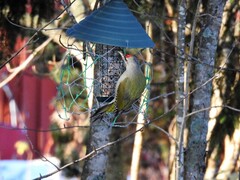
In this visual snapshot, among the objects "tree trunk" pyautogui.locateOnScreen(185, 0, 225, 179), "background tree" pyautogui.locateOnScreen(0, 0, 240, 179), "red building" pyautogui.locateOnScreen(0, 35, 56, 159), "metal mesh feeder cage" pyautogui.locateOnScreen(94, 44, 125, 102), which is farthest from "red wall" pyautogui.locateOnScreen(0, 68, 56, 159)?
"metal mesh feeder cage" pyautogui.locateOnScreen(94, 44, 125, 102)

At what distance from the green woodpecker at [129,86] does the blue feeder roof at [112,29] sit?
0.17 m

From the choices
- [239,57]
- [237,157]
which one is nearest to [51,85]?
[237,157]

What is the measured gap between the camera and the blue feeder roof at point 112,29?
3.86 meters

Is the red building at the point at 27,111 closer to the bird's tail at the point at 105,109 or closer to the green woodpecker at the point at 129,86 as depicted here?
the bird's tail at the point at 105,109

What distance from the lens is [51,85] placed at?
11.1m

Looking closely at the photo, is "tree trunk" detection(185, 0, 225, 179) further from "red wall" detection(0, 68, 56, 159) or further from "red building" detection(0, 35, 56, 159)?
"red wall" detection(0, 68, 56, 159)

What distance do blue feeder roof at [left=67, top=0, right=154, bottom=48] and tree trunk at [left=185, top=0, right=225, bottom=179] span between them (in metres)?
0.83

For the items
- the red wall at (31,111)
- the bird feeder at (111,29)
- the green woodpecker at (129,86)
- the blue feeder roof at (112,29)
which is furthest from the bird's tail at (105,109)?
the red wall at (31,111)

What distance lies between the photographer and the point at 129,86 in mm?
4016

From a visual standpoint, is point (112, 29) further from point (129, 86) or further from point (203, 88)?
point (203, 88)

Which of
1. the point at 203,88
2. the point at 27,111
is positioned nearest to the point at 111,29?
the point at 203,88

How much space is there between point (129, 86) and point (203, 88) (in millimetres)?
980

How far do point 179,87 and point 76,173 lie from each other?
3825 millimetres

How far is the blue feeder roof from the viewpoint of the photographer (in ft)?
12.7
